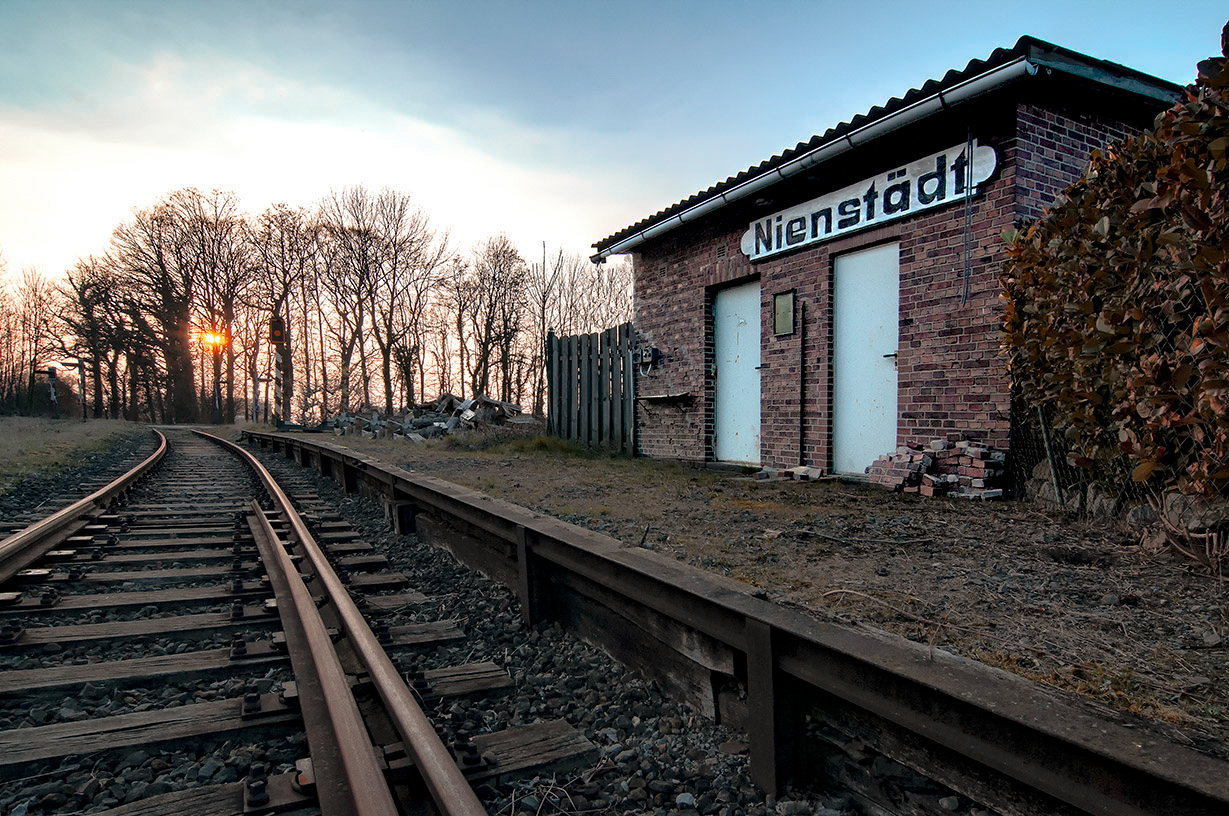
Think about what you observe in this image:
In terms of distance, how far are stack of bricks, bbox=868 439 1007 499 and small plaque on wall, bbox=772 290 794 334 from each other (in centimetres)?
196

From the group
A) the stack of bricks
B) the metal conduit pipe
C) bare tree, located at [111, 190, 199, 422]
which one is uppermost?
bare tree, located at [111, 190, 199, 422]

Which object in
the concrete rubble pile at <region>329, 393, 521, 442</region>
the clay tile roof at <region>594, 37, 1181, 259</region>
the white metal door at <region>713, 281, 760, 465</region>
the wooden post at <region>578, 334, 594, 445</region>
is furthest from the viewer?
the concrete rubble pile at <region>329, 393, 521, 442</region>

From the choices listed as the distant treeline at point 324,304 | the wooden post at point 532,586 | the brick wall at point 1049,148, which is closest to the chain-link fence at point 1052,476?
the brick wall at point 1049,148

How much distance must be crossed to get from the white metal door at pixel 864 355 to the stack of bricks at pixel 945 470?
48cm

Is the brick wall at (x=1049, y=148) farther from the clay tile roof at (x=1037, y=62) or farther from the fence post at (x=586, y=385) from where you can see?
the fence post at (x=586, y=385)

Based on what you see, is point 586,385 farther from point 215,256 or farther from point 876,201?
point 215,256

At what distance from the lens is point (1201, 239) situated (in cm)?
269

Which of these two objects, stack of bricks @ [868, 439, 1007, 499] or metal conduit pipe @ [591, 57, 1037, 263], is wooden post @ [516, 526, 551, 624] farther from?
metal conduit pipe @ [591, 57, 1037, 263]

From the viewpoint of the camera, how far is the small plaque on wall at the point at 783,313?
7.45 metres

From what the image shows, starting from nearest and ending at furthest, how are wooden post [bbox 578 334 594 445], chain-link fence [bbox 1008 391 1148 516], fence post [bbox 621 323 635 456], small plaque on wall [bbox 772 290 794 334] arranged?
1. chain-link fence [bbox 1008 391 1148 516]
2. small plaque on wall [bbox 772 290 794 334]
3. fence post [bbox 621 323 635 456]
4. wooden post [bbox 578 334 594 445]

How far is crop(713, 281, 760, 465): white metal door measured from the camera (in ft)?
26.8

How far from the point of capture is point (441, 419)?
1647 cm

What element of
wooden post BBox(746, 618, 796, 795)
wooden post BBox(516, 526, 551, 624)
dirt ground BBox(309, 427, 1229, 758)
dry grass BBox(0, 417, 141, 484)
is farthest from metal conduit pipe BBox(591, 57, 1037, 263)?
dry grass BBox(0, 417, 141, 484)

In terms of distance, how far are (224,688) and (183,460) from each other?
39.1 ft
